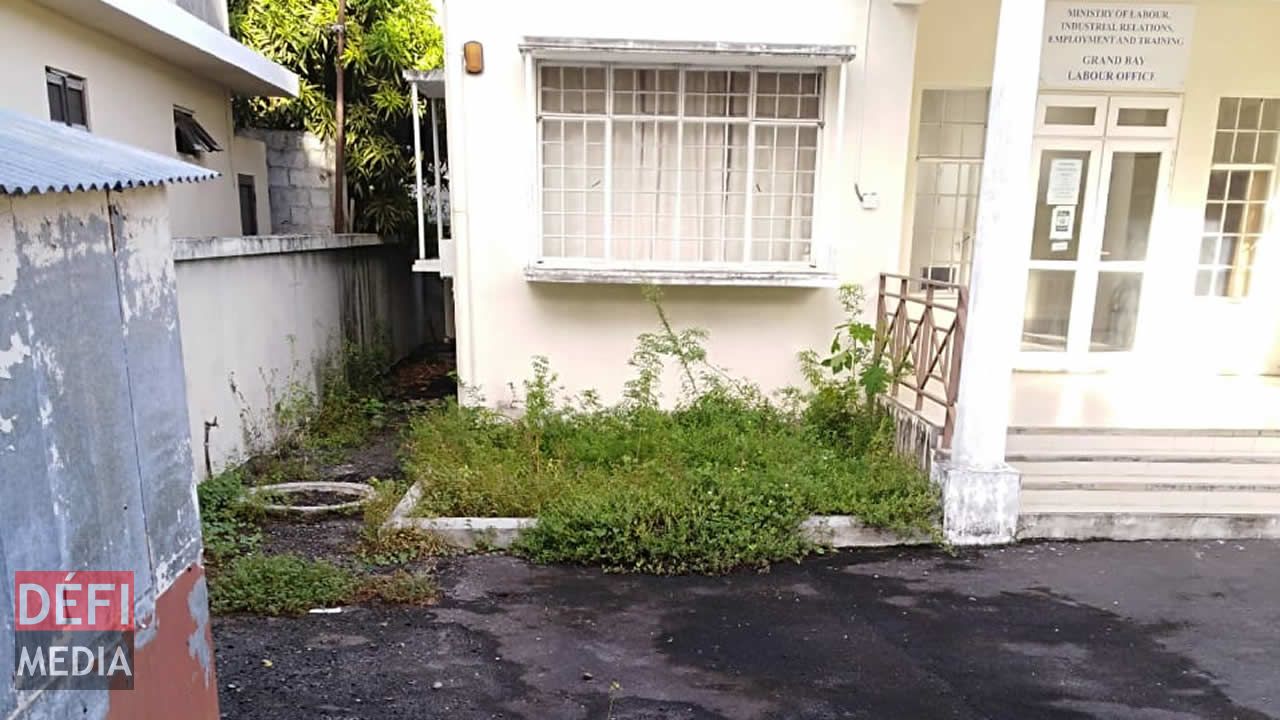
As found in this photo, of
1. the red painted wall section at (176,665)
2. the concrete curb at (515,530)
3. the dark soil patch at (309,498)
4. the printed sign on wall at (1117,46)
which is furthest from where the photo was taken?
the printed sign on wall at (1117,46)

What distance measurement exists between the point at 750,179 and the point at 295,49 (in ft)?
19.9

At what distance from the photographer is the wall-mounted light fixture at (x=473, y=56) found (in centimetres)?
554

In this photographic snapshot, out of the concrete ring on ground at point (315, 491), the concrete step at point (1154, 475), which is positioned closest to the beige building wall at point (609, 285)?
the concrete ring on ground at point (315, 491)

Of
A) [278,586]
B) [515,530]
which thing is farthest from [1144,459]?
[278,586]

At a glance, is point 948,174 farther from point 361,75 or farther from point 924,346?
point 361,75

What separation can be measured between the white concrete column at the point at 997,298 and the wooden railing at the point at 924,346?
4.4 inches

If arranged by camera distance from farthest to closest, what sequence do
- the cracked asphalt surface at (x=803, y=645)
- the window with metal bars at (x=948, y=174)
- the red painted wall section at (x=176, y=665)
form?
the window with metal bars at (x=948, y=174) → the cracked asphalt surface at (x=803, y=645) → the red painted wall section at (x=176, y=665)

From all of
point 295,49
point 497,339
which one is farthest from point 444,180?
point 497,339

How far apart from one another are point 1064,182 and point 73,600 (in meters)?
7.38

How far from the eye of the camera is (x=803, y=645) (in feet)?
11.6

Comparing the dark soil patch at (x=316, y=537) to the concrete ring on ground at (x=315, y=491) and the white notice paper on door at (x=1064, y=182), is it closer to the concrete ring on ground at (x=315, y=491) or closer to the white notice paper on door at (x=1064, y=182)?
the concrete ring on ground at (x=315, y=491)

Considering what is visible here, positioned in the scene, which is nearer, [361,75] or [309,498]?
[309,498]

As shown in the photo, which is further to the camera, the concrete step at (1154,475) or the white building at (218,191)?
the white building at (218,191)

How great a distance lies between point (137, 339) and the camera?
2.12 meters
